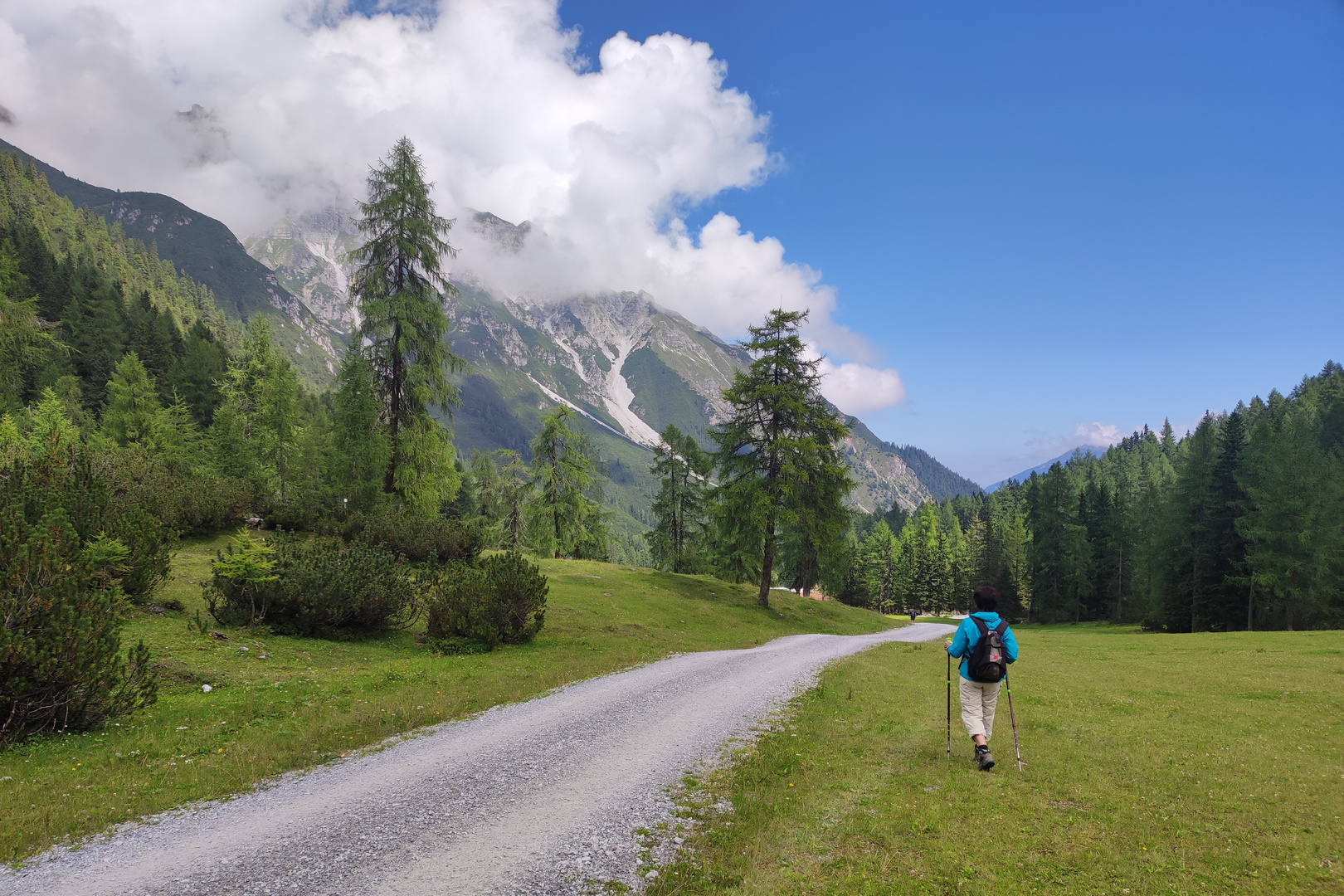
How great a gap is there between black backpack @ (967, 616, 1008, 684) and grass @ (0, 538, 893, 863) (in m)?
9.83

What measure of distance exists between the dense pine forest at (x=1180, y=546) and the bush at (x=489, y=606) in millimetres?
22046

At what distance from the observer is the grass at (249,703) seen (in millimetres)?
7422

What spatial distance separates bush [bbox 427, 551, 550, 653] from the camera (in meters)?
18.7

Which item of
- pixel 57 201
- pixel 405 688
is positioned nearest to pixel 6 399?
pixel 405 688

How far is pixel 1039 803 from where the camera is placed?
7.79 m

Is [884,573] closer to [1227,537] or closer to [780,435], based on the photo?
[1227,537]

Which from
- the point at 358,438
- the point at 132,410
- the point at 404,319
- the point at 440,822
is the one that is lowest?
the point at 440,822

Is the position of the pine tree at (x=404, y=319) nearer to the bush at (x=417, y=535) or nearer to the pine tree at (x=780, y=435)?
the bush at (x=417, y=535)

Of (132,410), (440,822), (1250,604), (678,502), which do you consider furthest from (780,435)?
(132,410)

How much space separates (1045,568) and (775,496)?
62133 millimetres

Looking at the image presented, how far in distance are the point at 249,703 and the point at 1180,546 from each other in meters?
69.9

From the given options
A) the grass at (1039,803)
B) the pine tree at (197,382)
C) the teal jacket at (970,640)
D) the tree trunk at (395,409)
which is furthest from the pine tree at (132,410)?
the teal jacket at (970,640)

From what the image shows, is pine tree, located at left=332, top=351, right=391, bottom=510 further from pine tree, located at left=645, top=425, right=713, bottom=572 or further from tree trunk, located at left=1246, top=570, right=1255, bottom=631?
tree trunk, located at left=1246, top=570, right=1255, bottom=631

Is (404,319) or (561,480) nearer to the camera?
(404,319)
